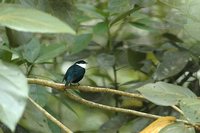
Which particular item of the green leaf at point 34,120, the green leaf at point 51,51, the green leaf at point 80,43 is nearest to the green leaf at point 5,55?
the green leaf at point 34,120

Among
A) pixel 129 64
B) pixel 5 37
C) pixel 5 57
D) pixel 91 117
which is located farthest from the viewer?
pixel 91 117

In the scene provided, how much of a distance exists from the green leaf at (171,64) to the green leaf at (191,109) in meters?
0.53

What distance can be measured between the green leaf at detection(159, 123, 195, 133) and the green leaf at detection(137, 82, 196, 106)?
0.04m

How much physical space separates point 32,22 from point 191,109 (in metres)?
0.35

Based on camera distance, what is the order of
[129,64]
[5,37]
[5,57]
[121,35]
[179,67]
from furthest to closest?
[121,35] < [129,64] < [179,67] < [5,37] < [5,57]

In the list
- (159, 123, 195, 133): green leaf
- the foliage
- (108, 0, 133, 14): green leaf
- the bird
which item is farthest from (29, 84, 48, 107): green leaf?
(159, 123, 195, 133): green leaf

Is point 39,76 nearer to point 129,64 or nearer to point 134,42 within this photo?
point 129,64

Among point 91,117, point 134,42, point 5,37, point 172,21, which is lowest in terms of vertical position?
point 91,117

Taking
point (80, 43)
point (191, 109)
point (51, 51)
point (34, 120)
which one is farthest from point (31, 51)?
point (191, 109)

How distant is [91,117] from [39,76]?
56cm

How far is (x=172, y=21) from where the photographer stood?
62.6 inches

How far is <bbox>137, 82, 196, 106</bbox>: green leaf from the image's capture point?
0.85 metres

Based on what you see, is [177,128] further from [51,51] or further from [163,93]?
[51,51]

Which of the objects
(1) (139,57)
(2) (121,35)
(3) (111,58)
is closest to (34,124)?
(3) (111,58)
